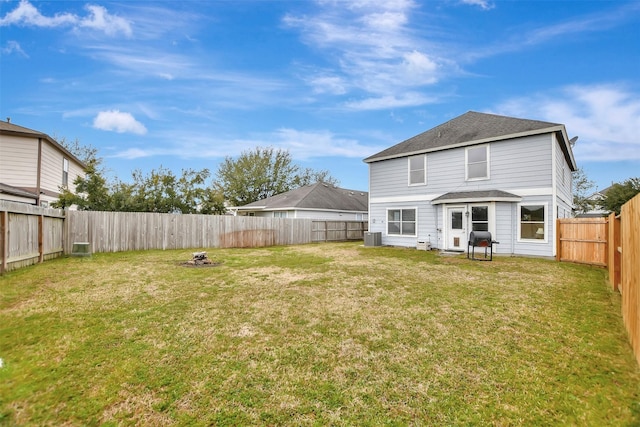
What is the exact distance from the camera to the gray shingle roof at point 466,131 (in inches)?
463

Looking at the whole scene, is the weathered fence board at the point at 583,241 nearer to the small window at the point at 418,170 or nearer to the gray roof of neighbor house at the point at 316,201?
the small window at the point at 418,170

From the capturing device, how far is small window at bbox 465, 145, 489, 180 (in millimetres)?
12650

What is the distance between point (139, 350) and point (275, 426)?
7.21 ft

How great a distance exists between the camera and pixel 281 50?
1439 centimetres

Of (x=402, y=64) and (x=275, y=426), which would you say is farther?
(x=402, y=64)

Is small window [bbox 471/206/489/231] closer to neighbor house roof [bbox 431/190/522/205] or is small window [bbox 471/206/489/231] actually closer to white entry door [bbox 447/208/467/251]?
white entry door [bbox 447/208/467/251]

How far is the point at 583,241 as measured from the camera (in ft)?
32.4

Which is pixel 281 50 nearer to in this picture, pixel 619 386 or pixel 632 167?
pixel 619 386

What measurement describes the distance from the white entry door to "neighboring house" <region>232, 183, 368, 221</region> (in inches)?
450

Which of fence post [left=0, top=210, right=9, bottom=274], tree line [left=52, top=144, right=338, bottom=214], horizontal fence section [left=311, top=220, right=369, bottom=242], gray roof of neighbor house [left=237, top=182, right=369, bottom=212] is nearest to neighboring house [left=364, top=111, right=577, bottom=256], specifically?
horizontal fence section [left=311, top=220, right=369, bottom=242]

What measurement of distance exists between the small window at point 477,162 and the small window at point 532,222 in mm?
2159

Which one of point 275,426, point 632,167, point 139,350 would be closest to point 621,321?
point 275,426

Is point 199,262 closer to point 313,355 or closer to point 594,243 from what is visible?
point 313,355

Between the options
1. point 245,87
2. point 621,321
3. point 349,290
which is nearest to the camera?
point 621,321
